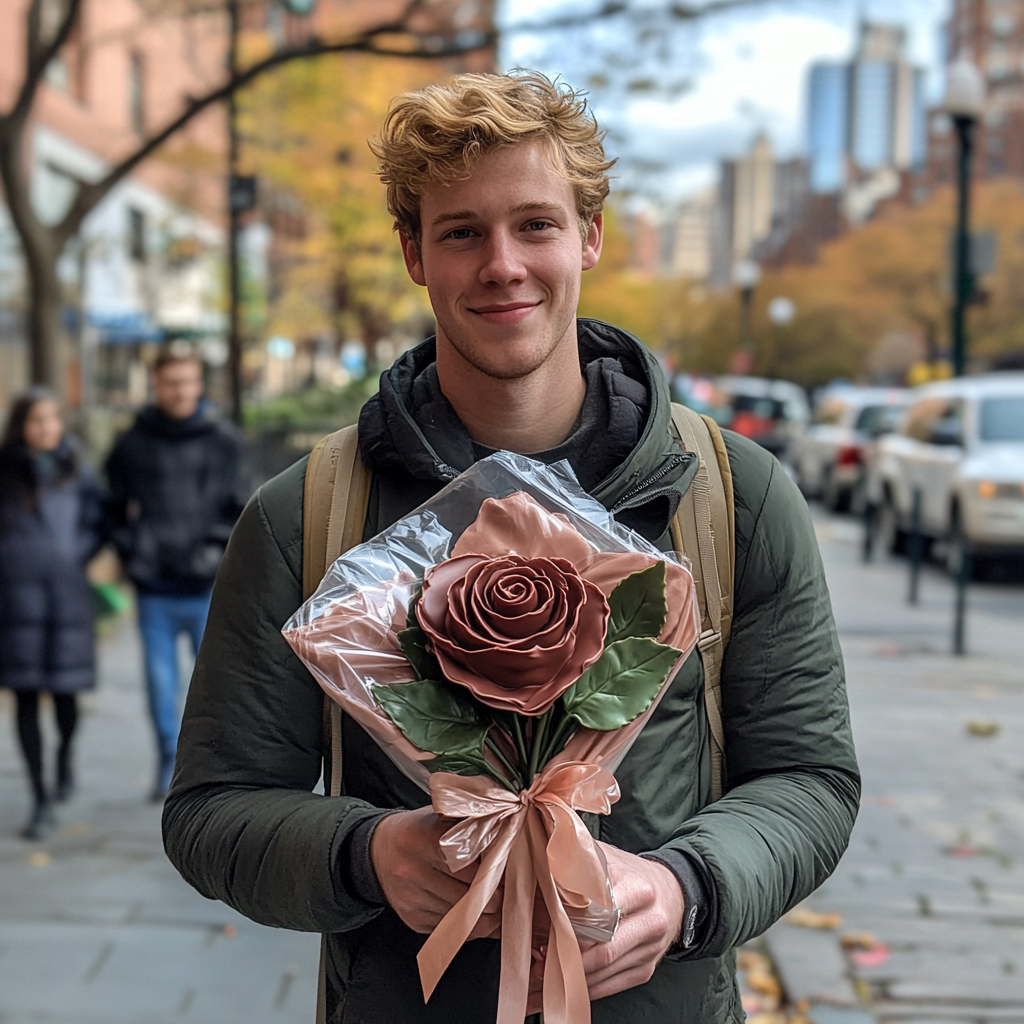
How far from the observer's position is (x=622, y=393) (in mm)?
2086

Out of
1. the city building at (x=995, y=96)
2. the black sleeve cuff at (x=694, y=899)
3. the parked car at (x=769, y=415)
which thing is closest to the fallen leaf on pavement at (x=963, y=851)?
the black sleeve cuff at (x=694, y=899)

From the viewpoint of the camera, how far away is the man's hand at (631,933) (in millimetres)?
1621

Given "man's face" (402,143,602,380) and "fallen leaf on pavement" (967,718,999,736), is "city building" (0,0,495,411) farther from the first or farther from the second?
"man's face" (402,143,602,380)

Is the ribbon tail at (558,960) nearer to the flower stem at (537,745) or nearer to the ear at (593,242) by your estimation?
the flower stem at (537,745)

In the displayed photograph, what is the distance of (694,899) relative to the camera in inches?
67.9

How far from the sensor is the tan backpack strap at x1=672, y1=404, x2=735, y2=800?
197 centimetres

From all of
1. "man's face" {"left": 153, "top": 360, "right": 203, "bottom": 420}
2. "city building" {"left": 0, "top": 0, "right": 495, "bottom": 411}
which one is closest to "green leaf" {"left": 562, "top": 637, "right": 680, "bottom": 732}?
"man's face" {"left": 153, "top": 360, "right": 203, "bottom": 420}

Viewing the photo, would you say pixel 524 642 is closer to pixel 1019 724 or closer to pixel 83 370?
pixel 1019 724

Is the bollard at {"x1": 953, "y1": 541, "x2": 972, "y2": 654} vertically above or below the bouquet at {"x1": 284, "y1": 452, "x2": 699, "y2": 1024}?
below

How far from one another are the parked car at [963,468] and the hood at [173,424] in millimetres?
7530

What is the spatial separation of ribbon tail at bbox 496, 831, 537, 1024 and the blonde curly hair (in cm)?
91

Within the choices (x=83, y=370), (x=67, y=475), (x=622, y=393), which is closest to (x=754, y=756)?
(x=622, y=393)

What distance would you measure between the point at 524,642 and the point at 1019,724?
7196mm

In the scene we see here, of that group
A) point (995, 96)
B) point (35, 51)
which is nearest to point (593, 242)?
point (35, 51)
